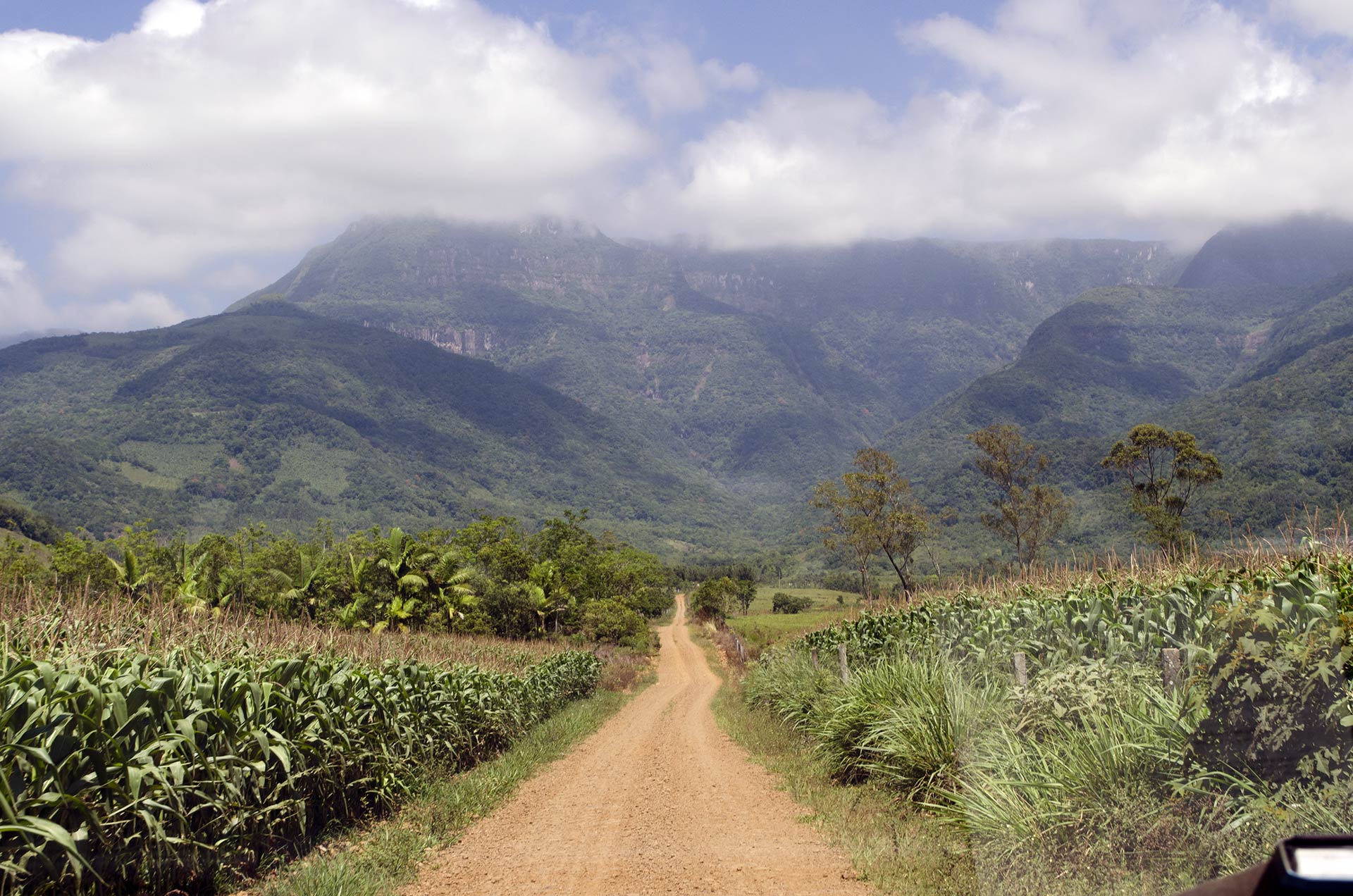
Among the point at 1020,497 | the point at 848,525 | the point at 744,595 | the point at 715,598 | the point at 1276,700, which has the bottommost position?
the point at 744,595

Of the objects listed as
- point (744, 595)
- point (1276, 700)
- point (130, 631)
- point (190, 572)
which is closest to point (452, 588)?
point (190, 572)

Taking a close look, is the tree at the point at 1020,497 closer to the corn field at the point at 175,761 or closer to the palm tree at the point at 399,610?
the palm tree at the point at 399,610

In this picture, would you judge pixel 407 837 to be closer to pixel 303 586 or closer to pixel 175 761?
pixel 175 761

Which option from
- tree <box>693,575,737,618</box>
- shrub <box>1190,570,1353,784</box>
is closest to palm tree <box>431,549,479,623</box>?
shrub <box>1190,570,1353,784</box>

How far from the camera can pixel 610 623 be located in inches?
2012

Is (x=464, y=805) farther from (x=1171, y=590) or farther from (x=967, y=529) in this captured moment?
(x=967, y=529)

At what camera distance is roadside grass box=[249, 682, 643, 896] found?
6.77 metres

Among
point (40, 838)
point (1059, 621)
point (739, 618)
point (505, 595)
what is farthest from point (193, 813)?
point (739, 618)

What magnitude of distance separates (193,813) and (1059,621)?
32.0 ft

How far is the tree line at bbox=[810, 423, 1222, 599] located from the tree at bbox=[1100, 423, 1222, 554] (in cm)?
5

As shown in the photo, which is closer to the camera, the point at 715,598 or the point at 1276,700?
the point at 1276,700

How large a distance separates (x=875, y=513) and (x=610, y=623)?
17761 mm

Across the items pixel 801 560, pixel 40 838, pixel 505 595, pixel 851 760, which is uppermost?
pixel 40 838

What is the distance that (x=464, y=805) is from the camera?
33.9ft
